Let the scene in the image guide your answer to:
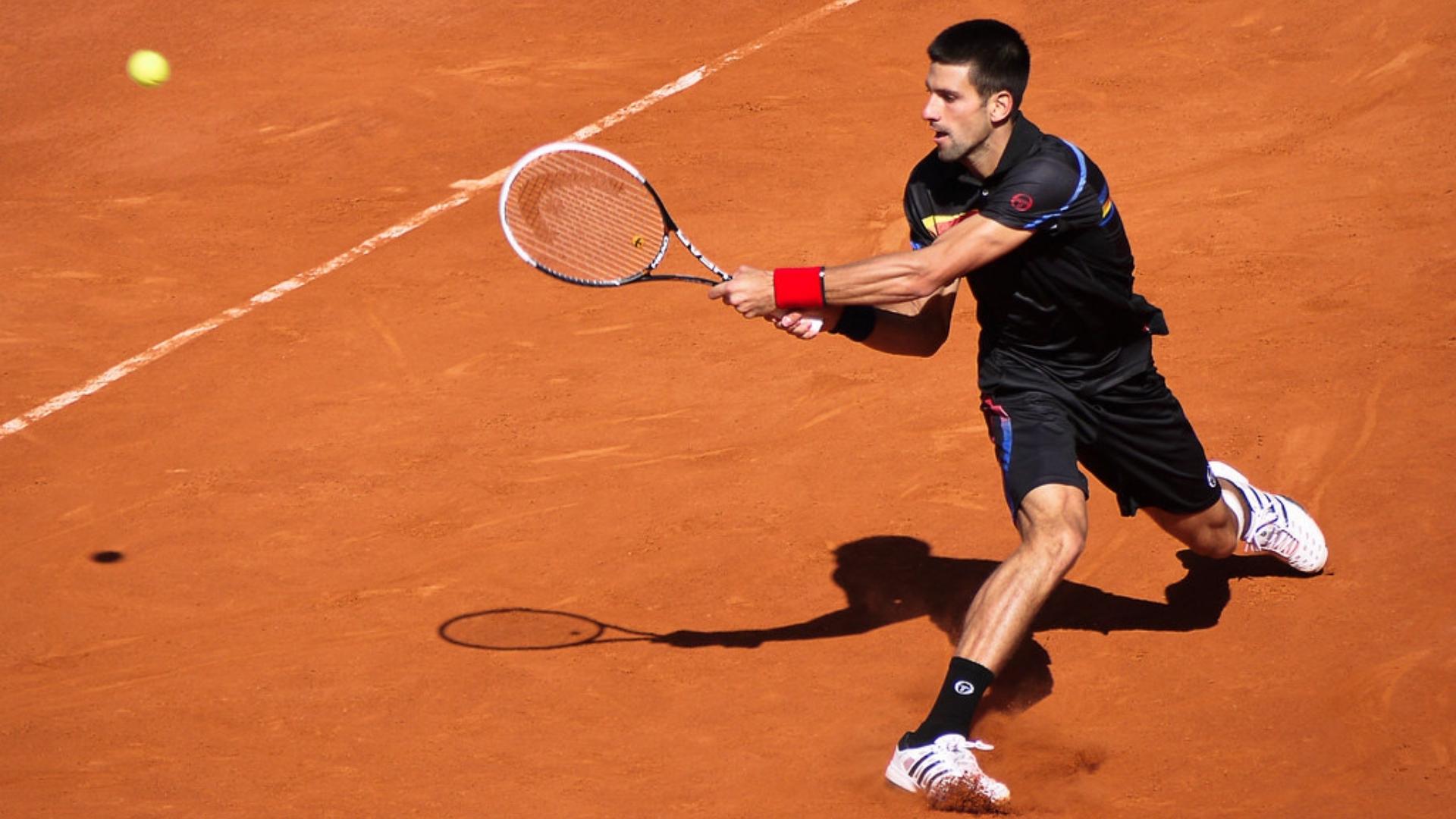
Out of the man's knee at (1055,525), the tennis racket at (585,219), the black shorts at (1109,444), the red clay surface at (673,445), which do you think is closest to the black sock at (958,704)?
the red clay surface at (673,445)

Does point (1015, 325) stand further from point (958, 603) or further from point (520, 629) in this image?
point (520, 629)

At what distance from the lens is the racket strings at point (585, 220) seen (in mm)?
6793

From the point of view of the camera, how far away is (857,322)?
612cm

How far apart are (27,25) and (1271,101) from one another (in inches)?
383

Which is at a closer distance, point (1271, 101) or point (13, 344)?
point (13, 344)

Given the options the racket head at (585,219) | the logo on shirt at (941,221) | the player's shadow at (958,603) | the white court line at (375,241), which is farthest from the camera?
the white court line at (375,241)

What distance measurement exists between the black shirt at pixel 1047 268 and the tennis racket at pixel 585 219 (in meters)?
1.17

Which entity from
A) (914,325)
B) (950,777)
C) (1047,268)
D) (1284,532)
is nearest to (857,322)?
(914,325)

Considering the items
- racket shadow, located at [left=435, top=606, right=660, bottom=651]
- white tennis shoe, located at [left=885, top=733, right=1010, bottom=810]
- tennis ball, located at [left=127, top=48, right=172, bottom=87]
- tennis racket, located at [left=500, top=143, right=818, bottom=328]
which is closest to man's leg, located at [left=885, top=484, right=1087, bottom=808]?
white tennis shoe, located at [left=885, top=733, right=1010, bottom=810]

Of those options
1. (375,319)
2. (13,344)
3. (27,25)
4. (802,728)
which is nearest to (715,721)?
(802,728)

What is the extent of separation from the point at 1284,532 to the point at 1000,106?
2110mm

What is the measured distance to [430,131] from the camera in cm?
1177

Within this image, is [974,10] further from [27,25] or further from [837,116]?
[27,25]

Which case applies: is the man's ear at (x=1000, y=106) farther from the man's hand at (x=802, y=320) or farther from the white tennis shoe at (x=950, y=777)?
the white tennis shoe at (x=950, y=777)
